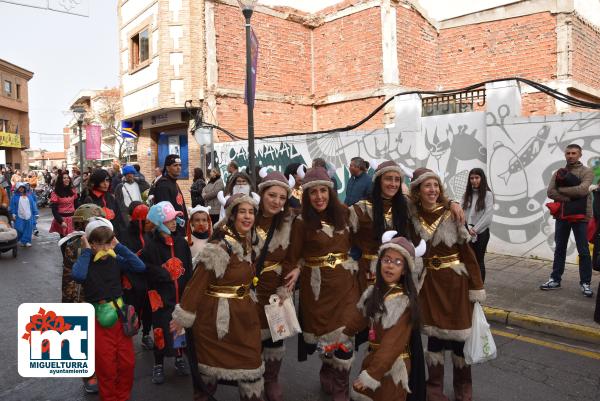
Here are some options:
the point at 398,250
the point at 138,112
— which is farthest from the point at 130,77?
the point at 398,250

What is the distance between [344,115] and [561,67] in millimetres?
6581

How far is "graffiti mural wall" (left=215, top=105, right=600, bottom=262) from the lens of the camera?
26.6 ft

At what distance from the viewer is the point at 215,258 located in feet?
10.5

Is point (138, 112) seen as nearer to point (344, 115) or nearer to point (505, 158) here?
point (344, 115)

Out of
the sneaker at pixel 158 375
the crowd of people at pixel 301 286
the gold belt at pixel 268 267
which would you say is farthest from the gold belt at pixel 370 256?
the sneaker at pixel 158 375

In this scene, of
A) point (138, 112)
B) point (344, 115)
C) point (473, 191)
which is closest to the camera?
point (473, 191)

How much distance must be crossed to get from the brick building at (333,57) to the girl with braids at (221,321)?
40.7ft

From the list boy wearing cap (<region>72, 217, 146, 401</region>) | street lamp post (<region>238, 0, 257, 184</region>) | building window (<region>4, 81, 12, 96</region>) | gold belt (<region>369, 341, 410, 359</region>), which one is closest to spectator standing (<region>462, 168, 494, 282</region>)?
gold belt (<region>369, 341, 410, 359</region>)

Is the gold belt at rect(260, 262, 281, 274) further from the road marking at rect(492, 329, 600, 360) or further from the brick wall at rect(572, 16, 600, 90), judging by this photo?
the brick wall at rect(572, 16, 600, 90)

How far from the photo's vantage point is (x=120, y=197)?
342 inches

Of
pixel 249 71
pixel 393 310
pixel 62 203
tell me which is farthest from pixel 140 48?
pixel 393 310

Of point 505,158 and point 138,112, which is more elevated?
point 138,112

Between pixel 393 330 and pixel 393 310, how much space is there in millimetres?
123

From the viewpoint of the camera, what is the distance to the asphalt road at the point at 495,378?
4039 mm
